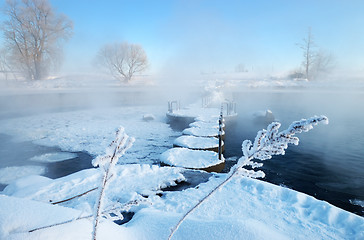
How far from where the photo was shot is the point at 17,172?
6.10 metres

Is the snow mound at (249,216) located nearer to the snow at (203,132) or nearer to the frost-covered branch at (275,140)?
the frost-covered branch at (275,140)

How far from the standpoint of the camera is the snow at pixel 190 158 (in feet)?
17.1

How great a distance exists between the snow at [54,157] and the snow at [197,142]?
4275 millimetres

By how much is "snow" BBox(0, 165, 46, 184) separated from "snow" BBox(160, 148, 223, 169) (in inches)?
166

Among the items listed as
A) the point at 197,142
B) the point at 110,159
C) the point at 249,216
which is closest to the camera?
the point at 110,159

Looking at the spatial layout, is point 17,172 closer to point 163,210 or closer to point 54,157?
point 54,157

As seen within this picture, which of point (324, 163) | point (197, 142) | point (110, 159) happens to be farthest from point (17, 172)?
point (324, 163)

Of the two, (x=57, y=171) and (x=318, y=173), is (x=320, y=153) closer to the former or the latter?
(x=318, y=173)

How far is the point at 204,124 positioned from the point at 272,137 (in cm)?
937

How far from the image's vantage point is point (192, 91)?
32.7 meters

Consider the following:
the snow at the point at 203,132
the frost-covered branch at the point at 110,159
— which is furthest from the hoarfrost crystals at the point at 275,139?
the snow at the point at 203,132

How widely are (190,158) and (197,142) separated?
5.33 feet

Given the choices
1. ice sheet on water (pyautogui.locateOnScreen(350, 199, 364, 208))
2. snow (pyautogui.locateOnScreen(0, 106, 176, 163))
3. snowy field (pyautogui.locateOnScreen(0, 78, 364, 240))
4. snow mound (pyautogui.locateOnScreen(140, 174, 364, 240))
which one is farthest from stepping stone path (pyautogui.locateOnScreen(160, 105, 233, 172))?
ice sheet on water (pyautogui.locateOnScreen(350, 199, 364, 208))

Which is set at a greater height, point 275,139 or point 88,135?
point 275,139
